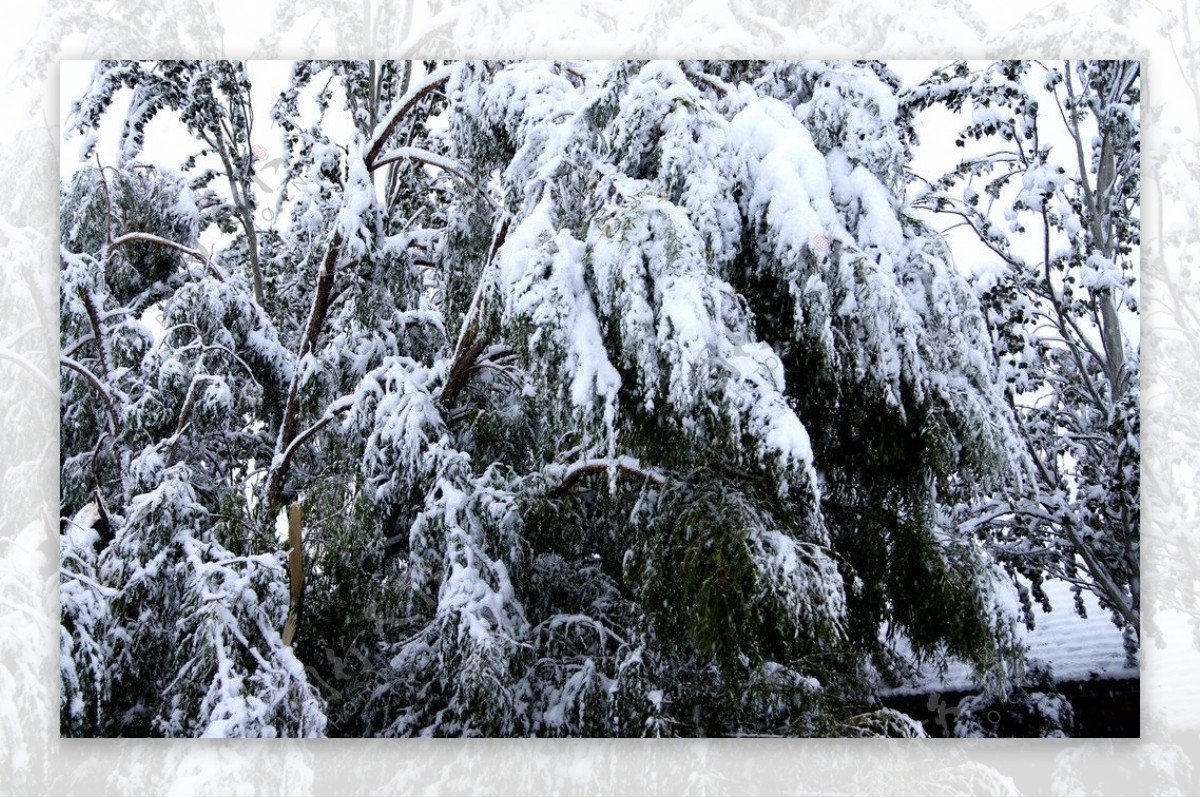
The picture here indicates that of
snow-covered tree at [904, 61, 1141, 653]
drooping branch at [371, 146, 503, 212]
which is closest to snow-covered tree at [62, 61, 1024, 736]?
drooping branch at [371, 146, 503, 212]

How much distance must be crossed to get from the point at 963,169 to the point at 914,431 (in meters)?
0.72

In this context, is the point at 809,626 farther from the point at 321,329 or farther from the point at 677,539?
the point at 321,329

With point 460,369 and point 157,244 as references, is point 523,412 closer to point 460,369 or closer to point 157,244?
point 460,369

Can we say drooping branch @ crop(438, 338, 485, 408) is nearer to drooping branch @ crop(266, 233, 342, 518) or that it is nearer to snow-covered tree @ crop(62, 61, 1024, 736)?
snow-covered tree @ crop(62, 61, 1024, 736)

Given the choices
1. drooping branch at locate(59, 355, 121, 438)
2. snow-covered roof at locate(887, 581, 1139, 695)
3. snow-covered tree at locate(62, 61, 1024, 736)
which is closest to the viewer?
snow-covered tree at locate(62, 61, 1024, 736)

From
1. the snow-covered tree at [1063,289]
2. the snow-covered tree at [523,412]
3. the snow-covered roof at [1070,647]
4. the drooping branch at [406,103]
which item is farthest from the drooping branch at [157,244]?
the snow-covered roof at [1070,647]

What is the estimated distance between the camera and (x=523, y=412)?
10.1ft

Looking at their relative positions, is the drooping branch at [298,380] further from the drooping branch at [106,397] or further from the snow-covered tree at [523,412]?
the drooping branch at [106,397]

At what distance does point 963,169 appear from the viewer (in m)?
3.00

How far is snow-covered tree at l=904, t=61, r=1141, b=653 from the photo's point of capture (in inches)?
117

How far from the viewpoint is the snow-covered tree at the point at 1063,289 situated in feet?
9.74

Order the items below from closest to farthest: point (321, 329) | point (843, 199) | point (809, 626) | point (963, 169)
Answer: point (809, 626) → point (843, 199) → point (963, 169) → point (321, 329)

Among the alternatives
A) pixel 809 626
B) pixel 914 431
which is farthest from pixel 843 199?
pixel 809 626

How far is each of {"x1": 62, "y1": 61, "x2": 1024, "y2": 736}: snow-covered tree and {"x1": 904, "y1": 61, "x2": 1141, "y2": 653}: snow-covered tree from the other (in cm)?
14
